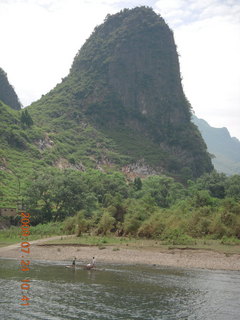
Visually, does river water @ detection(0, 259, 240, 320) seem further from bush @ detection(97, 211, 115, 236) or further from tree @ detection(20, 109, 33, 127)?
tree @ detection(20, 109, 33, 127)

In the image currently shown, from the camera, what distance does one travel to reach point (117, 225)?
6038 cm

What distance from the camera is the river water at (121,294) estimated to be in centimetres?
2438

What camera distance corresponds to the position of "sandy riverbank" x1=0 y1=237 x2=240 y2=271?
4200 centimetres

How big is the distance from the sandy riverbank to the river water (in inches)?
→ 115

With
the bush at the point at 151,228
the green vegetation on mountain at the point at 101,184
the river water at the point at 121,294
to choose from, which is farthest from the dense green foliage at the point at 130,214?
the river water at the point at 121,294

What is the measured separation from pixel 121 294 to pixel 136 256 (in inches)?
662

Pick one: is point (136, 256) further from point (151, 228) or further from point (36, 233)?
point (36, 233)

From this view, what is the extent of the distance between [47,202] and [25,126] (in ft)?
271

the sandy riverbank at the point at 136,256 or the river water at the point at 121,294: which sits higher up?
the sandy riverbank at the point at 136,256

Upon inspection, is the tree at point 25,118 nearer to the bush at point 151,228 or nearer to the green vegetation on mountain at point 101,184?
the green vegetation on mountain at point 101,184

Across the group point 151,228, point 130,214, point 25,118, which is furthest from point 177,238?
point 25,118

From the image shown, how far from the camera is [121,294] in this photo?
1143 inches

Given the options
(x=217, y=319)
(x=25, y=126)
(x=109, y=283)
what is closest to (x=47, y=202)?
(x=109, y=283)

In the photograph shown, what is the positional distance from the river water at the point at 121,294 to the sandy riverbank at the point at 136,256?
2.92 metres
